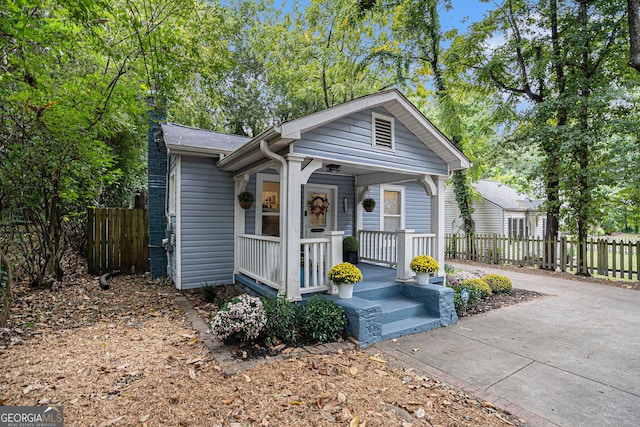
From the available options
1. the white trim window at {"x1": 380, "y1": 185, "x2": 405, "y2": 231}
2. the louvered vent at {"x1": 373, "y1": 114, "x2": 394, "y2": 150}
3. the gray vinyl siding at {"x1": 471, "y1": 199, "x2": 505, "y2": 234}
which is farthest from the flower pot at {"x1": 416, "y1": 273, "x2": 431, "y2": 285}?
the gray vinyl siding at {"x1": 471, "y1": 199, "x2": 505, "y2": 234}

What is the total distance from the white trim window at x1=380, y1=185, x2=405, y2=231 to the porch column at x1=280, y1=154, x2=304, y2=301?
521 centimetres

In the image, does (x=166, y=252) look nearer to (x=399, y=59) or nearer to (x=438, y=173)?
(x=438, y=173)

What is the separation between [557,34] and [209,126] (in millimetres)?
14440

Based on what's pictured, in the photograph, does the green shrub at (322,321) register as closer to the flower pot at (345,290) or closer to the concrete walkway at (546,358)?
the flower pot at (345,290)

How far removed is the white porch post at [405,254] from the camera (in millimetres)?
5543

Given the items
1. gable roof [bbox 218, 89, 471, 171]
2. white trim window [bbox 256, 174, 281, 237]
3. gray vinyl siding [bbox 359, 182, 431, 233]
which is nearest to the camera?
gable roof [bbox 218, 89, 471, 171]

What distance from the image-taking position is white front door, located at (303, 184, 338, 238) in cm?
761

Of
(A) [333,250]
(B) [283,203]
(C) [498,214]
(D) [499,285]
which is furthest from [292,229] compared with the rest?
(C) [498,214]

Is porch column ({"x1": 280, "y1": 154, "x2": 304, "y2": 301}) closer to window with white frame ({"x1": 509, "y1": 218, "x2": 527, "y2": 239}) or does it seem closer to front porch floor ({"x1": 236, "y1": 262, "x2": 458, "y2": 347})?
front porch floor ({"x1": 236, "y1": 262, "x2": 458, "y2": 347})

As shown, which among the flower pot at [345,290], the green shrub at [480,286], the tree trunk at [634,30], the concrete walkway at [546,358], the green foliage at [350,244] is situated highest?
the tree trunk at [634,30]

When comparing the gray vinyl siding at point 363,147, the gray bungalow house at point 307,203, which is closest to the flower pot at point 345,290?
the gray bungalow house at point 307,203

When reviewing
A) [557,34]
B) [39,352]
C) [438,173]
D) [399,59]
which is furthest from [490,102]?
[39,352]

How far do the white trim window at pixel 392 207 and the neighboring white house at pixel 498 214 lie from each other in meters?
8.78

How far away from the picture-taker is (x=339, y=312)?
4.21 meters
